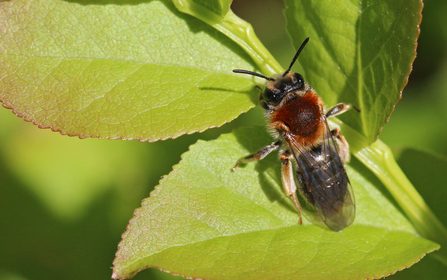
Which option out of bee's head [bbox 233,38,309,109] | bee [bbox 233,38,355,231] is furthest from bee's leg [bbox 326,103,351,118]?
bee's head [bbox 233,38,309,109]

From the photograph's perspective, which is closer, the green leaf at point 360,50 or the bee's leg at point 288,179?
the green leaf at point 360,50

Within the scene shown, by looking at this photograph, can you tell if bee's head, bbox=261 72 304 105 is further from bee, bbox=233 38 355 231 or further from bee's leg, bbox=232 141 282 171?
bee's leg, bbox=232 141 282 171

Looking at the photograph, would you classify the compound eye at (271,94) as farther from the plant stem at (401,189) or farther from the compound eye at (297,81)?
the plant stem at (401,189)

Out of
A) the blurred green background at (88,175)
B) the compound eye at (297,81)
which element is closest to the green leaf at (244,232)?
the compound eye at (297,81)

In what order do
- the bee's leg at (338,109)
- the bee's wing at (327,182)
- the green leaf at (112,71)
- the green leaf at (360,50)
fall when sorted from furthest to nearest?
the bee's leg at (338,109), the bee's wing at (327,182), the green leaf at (112,71), the green leaf at (360,50)

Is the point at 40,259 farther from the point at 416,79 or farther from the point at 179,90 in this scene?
the point at 416,79

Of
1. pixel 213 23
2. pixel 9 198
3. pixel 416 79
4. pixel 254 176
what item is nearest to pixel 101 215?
pixel 9 198
